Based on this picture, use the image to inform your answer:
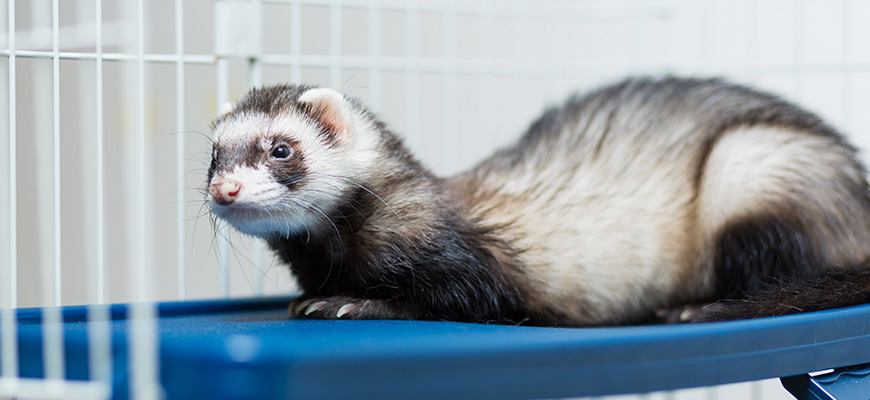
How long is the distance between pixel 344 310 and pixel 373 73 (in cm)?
61

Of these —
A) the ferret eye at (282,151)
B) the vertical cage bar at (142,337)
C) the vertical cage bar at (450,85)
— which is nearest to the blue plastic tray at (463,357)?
the vertical cage bar at (142,337)

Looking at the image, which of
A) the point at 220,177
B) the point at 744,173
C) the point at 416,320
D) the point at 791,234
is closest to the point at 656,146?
the point at 744,173

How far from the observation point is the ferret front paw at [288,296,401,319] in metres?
1.03

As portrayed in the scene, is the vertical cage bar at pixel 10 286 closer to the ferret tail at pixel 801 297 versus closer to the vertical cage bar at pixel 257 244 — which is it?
the vertical cage bar at pixel 257 244

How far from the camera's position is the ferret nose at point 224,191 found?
3.01 feet

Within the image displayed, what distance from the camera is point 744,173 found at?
1.18m

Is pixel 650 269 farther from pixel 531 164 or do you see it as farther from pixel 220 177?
pixel 220 177

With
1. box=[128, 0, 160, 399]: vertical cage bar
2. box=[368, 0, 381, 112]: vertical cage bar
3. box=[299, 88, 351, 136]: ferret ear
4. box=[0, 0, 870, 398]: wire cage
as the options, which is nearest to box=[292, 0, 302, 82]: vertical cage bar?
box=[0, 0, 870, 398]: wire cage

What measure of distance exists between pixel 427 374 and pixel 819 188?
0.80m

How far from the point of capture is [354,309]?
1033 mm

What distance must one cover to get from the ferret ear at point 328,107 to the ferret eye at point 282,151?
0.08 metres

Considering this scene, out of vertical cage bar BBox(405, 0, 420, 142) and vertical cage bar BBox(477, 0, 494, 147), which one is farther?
vertical cage bar BBox(477, 0, 494, 147)

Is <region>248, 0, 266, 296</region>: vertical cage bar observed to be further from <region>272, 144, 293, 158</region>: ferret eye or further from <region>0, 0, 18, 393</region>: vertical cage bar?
<region>0, 0, 18, 393</region>: vertical cage bar

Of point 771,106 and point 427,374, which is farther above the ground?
point 771,106
